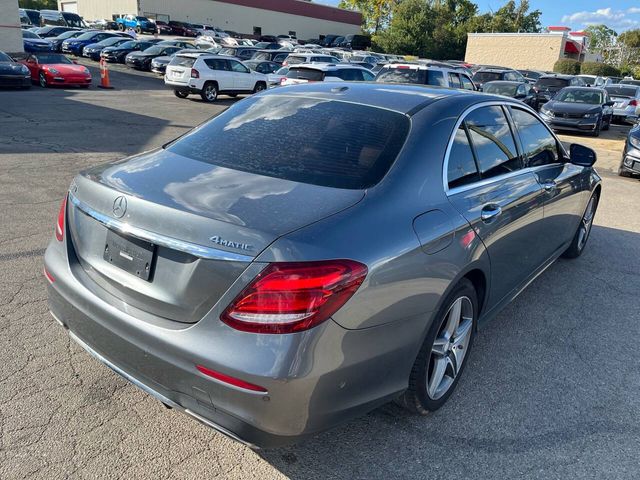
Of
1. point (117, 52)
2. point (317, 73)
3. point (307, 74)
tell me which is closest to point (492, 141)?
point (317, 73)

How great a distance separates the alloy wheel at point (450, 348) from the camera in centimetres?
297

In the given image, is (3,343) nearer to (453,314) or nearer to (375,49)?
(453,314)

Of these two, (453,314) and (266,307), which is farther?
(453,314)

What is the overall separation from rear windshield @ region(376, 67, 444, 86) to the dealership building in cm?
5471

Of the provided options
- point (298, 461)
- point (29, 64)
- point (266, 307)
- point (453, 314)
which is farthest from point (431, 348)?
point (29, 64)

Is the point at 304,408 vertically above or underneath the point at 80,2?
underneath

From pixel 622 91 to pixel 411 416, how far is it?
2374cm

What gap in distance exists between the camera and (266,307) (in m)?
2.07

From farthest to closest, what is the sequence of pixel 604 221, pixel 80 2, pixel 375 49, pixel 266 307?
pixel 80 2, pixel 375 49, pixel 604 221, pixel 266 307

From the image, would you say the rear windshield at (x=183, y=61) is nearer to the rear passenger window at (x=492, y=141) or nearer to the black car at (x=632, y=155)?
the black car at (x=632, y=155)

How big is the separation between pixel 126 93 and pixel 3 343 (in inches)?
723

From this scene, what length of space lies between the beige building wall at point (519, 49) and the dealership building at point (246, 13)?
27.1m

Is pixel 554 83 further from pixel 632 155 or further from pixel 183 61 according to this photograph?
pixel 183 61

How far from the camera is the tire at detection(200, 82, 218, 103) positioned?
1938 centimetres
